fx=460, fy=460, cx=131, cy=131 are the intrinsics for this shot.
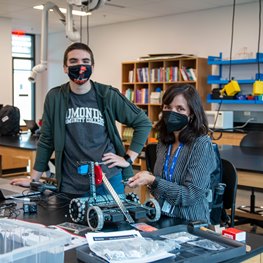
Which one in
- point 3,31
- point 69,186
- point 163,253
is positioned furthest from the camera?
point 3,31

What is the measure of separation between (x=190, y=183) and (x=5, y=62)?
22.9 ft

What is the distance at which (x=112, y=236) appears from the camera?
149cm

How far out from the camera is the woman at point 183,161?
1910 mm

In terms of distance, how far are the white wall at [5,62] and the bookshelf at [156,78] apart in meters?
2.08

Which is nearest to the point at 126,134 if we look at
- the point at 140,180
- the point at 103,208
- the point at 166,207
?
the point at 166,207

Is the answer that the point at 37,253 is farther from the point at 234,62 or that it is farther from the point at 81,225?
the point at 234,62

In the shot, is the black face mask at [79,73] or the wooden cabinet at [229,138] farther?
the wooden cabinet at [229,138]

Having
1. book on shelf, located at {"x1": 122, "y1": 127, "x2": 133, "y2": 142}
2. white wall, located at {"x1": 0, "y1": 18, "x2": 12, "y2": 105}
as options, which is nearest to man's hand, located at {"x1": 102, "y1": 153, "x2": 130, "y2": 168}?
book on shelf, located at {"x1": 122, "y1": 127, "x2": 133, "y2": 142}

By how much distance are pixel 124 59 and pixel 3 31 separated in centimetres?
224

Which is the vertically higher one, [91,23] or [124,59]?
[91,23]

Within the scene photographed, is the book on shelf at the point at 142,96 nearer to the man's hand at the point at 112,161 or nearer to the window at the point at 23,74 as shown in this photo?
the window at the point at 23,74

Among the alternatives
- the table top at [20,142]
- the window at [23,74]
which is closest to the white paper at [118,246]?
the table top at [20,142]

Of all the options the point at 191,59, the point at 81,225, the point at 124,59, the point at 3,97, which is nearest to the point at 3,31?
the point at 3,97

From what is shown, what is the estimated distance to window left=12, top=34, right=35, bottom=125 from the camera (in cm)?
995
